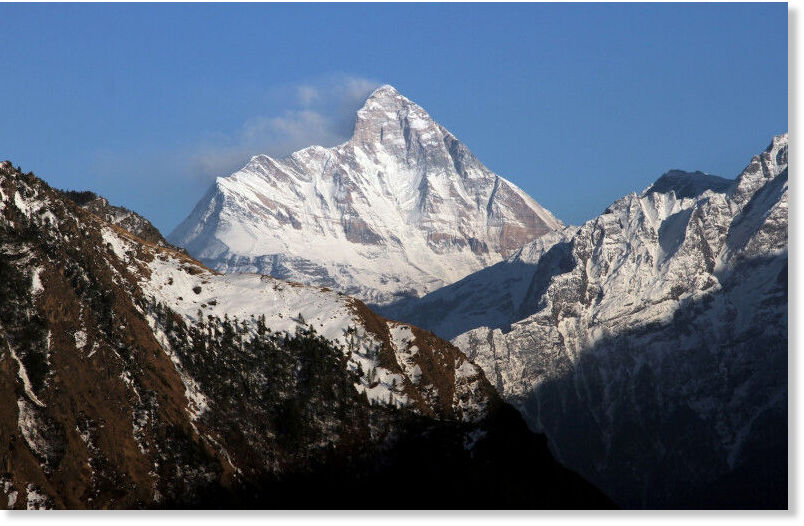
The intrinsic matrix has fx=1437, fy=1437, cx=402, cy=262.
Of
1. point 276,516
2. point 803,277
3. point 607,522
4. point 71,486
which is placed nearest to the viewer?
point 607,522

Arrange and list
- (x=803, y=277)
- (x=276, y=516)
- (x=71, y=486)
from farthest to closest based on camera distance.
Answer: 1. (x=71, y=486)
2. (x=803, y=277)
3. (x=276, y=516)

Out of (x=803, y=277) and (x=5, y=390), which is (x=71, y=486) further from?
(x=803, y=277)

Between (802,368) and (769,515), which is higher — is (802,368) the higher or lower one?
the higher one

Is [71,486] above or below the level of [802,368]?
below

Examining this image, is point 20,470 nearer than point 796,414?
No

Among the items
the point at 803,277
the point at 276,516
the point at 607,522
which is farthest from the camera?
the point at 803,277

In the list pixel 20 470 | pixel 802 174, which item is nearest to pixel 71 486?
pixel 20 470

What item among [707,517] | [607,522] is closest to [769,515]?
[707,517]

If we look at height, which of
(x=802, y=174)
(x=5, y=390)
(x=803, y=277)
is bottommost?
(x=5, y=390)

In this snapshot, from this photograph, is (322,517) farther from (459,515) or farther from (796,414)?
(796,414)
